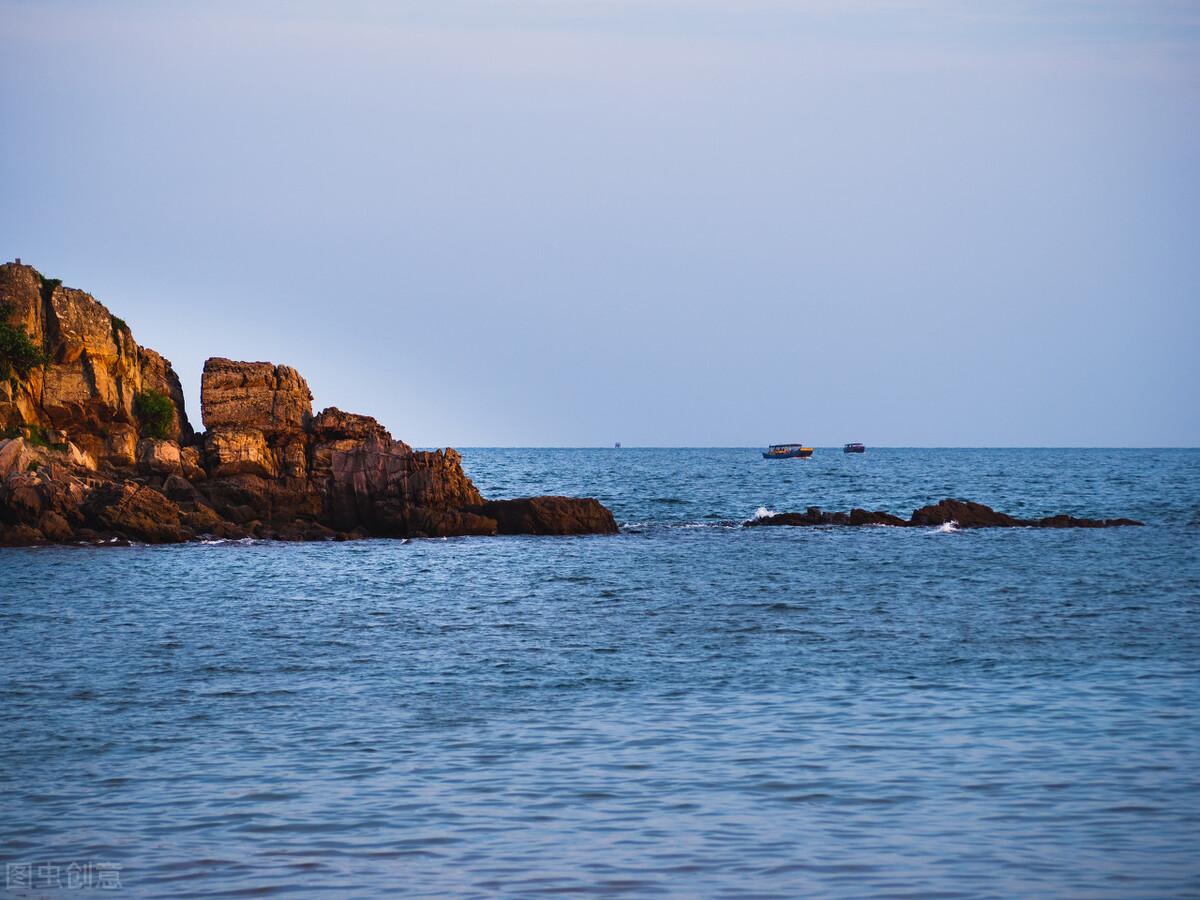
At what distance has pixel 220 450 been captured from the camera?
6556 centimetres

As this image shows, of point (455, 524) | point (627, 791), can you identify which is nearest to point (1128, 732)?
point (627, 791)

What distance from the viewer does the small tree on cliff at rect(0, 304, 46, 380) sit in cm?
6344

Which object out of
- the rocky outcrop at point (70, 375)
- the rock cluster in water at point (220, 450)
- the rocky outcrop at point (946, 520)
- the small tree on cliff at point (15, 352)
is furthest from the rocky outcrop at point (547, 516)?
the small tree on cliff at point (15, 352)

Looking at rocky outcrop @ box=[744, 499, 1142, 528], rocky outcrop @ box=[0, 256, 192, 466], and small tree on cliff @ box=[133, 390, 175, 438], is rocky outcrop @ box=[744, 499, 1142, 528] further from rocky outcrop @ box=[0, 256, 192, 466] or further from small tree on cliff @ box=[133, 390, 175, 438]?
rocky outcrop @ box=[0, 256, 192, 466]

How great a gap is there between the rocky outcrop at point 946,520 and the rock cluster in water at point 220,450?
10616 mm

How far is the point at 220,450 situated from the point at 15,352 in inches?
456

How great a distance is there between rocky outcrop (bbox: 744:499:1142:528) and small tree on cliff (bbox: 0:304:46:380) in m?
39.2

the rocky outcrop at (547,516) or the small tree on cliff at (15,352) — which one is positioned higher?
the small tree on cliff at (15,352)

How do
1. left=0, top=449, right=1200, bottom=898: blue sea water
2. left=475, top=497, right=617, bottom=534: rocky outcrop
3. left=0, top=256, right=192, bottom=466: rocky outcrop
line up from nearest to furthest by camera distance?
Answer: left=0, top=449, right=1200, bottom=898: blue sea water
left=475, top=497, right=617, bottom=534: rocky outcrop
left=0, top=256, right=192, bottom=466: rocky outcrop

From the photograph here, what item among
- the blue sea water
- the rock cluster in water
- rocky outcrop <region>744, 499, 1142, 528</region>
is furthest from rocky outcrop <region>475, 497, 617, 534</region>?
the blue sea water

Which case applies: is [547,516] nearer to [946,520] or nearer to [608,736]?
[946,520]

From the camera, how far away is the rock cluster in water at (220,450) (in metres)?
62.0

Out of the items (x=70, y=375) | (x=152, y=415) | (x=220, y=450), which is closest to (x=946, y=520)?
(x=220, y=450)

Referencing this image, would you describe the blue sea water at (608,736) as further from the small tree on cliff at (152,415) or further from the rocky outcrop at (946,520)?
the small tree on cliff at (152,415)
